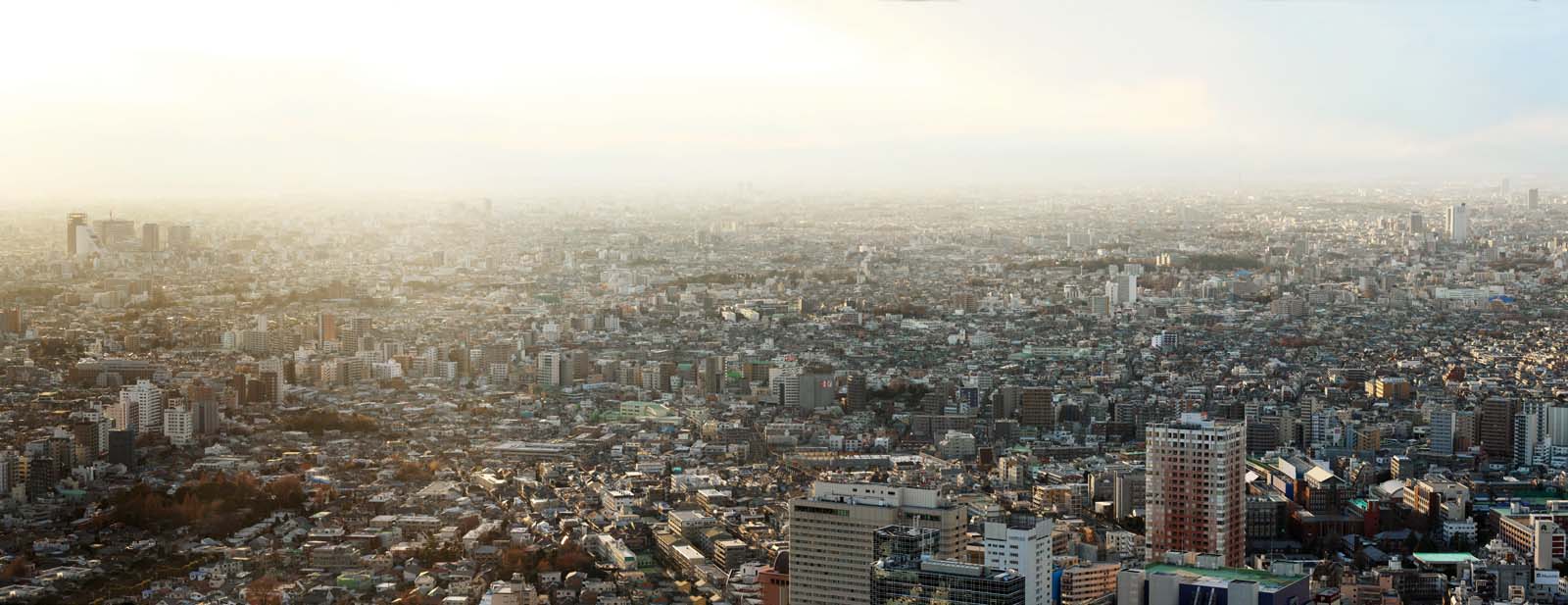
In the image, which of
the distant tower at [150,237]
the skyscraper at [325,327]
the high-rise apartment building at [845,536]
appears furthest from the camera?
the skyscraper at [325,327]

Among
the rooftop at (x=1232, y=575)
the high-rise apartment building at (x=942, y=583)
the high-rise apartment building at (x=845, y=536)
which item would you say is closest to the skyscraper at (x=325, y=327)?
the high-rise apartment building at (x=845, y=536)

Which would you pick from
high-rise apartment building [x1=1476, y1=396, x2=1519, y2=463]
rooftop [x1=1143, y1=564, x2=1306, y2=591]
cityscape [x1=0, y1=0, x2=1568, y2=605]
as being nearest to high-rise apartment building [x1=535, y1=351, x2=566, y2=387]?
cityscape [x1=0, y1=0, x2=1568, y2=605]

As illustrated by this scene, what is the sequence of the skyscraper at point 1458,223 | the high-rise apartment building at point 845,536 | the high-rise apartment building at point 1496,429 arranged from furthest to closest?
1. the skyscraper at point 1458,223
2. the high-rise apartment building at point 1496,429
3. the high-rise apartment building at point 845,536

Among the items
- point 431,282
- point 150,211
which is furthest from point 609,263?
point 150,211

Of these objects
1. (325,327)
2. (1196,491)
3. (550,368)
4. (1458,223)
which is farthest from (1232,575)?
(1458,223)

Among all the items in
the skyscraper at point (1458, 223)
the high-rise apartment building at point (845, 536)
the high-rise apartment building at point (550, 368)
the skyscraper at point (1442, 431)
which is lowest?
the skyscraper at point (1442, 431)

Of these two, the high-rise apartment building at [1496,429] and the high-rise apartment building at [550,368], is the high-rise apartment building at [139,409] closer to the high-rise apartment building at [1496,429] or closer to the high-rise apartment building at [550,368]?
the high-rise apartment building at [550,368]

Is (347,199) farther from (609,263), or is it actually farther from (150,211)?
(609,263)

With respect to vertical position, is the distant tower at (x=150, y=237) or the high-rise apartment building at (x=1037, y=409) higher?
the distant tower at (x=150, y=237)
